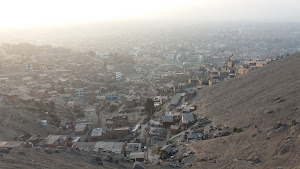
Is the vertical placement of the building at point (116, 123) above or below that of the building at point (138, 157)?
below

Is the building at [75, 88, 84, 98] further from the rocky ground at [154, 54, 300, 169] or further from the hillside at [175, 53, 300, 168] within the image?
the rocky ground at [154, 54, 300, 169]

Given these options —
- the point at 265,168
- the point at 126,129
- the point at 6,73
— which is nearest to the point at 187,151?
the point at 265,168

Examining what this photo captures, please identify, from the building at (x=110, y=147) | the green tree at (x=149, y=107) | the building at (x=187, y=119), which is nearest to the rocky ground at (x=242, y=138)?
the building at (x=187, y=119)

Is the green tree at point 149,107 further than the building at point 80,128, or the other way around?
the green tree at point 149,107

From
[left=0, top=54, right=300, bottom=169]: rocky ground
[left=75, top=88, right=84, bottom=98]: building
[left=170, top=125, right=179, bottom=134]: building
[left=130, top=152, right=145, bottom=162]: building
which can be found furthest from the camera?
[left=75, top=88, right=84, bottom=98]: building

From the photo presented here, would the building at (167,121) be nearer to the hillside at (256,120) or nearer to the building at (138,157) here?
the hillside at (256,120)

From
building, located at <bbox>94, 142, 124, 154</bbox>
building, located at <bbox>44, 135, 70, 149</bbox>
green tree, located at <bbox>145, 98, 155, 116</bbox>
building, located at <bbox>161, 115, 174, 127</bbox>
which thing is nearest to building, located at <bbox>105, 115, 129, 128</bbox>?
green tree, located at <bbox>145, 98, 155, 116</bbox>

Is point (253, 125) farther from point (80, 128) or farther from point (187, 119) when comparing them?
point (80, 128)

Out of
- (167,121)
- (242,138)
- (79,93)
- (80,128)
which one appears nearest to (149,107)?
(167,121)
